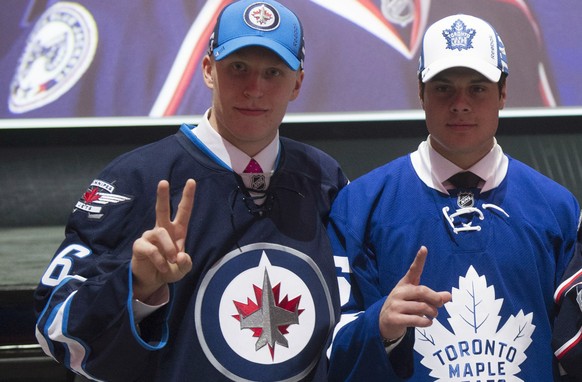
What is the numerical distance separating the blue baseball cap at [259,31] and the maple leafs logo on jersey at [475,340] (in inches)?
21.3

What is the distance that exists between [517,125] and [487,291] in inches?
83.0

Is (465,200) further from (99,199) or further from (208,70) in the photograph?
(99,199)

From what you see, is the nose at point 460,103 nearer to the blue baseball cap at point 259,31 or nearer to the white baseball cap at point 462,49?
the white baseball cap at point 462,49

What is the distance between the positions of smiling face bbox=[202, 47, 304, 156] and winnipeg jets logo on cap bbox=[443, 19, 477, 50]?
1.06 feet

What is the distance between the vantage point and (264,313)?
1.54 metres

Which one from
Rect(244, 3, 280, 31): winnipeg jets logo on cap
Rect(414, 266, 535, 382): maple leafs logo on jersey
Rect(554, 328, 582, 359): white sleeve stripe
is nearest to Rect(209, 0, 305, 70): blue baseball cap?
Rect(244, 3, 280, 31): winnipeg jets logo on cap

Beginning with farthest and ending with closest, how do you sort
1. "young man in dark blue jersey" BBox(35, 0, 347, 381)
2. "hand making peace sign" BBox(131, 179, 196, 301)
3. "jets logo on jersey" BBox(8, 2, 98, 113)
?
"jets logo on jersey" BBox(8, 2, 98, 113) → "young man in dark blue jersey" BBox(35, 0, 347, 381) → "hand making peace sign" BBox(131, 179, 196, 301)

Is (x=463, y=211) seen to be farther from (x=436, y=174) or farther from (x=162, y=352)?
(x=162, y=352)

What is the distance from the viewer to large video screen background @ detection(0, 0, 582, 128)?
11.0 ft

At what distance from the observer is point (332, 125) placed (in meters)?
3.50

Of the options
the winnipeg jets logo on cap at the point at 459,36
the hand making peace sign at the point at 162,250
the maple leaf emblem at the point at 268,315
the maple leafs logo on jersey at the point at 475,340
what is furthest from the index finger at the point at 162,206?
the winnipeg jets logo on cap at the point at 459,36

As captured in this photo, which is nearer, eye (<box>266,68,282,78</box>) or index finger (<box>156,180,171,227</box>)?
index finger (<box>156,180,171,227</box>)

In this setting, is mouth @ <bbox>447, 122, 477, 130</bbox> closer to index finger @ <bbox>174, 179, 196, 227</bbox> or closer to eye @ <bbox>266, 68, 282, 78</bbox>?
eye @ <bbox>266, 68, 282, 78</bbox>

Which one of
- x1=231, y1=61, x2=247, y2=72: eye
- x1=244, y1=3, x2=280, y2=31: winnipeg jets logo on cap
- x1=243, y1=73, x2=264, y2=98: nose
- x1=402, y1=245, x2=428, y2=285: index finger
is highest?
x1=244, y1=3, x2=280, y2=31: winnipeg jets logo on cap
